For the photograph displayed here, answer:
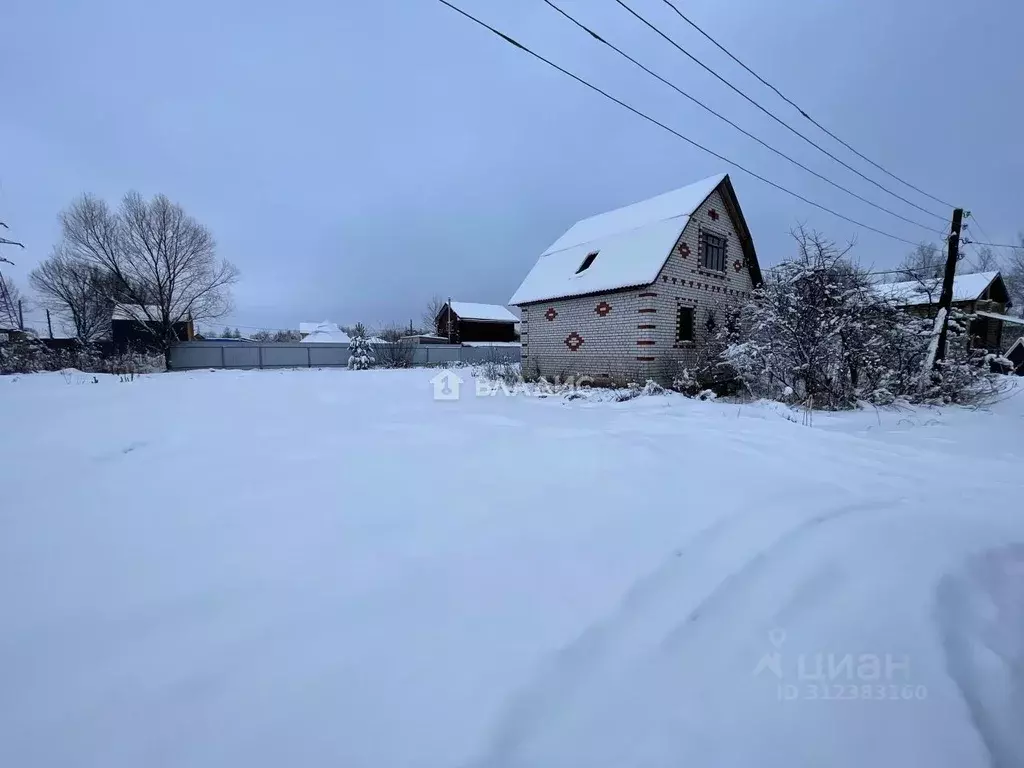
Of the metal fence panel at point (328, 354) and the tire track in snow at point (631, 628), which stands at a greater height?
the metal fence panel at point (328, 354)

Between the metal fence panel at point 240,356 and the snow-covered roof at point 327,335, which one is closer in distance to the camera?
the metal fence panel at point 240,356

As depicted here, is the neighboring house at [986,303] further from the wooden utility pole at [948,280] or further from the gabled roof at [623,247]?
the gabled roof at [623,247]

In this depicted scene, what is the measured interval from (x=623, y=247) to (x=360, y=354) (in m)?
14.2

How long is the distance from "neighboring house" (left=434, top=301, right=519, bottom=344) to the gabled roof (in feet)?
67.2

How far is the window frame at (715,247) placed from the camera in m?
11.8

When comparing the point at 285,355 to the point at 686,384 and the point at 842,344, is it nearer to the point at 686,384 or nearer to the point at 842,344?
the point at 686,384

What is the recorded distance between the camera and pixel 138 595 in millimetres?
1798

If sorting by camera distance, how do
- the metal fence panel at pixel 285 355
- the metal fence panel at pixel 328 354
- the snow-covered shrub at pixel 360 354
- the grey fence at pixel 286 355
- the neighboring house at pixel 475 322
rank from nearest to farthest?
the snow-covered shrub at pixel 360 354, the grey fence at pixel 286 355, the metal fence panel at pixel 285 355, the metal fence panel at pixel 328 354, the neighboring house at pixel 475 322

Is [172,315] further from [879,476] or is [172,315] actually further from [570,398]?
[879,476]

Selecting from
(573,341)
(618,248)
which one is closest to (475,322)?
(573,341)

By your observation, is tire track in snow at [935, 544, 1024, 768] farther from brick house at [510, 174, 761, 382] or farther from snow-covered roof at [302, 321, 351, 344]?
snow-covered roof at [302, 321, 351, 344]

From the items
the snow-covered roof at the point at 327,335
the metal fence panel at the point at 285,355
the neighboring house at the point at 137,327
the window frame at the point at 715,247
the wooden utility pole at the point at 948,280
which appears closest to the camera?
the wooden utility pole at the point at 948,280

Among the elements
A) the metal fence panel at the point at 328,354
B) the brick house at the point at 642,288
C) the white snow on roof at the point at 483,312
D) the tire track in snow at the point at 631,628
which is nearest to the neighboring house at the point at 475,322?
the white snow on roof at the point at 483,312

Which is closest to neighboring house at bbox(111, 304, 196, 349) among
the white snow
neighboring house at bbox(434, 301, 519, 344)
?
neighboring house at bbox(434, 301, 519, 344)
